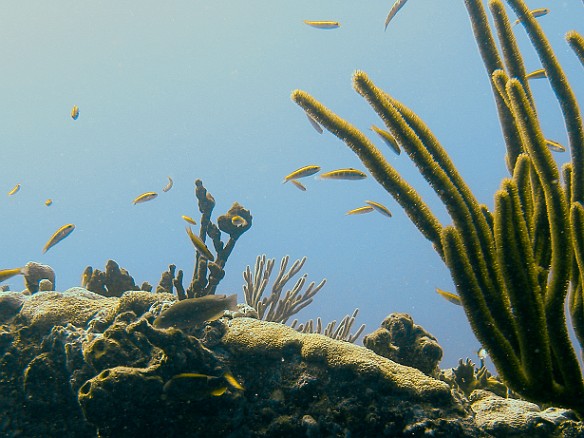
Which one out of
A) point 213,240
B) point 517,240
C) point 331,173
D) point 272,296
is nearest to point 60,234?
point 213,240

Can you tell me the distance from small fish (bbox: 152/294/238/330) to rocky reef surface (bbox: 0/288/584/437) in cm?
18

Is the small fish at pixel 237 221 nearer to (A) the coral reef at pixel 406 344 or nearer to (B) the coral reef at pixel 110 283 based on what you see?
(B) the coral reef at pixel 110 283

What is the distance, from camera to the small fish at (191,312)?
3.03 metres

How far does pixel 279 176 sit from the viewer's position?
135 metres

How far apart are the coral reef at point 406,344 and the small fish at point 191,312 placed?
1436 mm

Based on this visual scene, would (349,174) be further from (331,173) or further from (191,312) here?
(191,312)

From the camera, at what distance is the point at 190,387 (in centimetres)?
259

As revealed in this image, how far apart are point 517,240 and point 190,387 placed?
2200 millimetres

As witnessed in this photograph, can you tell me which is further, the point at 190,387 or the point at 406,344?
the point at 406,344

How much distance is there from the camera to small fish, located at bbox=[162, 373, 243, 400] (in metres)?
2.56

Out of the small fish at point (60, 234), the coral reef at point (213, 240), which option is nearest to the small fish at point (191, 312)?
the coral reef at point (213, 240)

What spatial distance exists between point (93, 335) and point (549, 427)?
11.3ft

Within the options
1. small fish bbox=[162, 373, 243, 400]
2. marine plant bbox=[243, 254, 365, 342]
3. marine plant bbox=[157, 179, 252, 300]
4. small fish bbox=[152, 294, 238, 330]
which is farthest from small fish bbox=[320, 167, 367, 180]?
small fish bbox=[162, 373, 243, 400]

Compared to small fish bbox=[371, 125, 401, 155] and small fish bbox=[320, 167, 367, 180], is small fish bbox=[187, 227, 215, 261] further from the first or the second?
small fish bbox=[371, 125, 401, 155]
